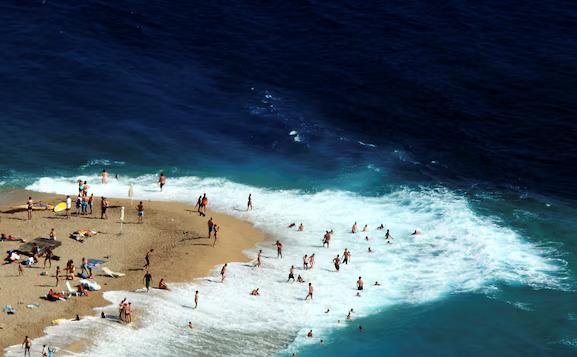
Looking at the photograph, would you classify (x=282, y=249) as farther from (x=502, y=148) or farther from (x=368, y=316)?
(x=502, y=148)

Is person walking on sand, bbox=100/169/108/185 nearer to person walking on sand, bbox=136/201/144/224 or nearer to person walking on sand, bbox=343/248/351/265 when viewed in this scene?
person walking on sand, bbox=136/201/144/224

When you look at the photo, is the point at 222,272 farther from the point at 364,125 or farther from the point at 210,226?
the point at 364,125

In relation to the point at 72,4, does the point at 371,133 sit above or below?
below

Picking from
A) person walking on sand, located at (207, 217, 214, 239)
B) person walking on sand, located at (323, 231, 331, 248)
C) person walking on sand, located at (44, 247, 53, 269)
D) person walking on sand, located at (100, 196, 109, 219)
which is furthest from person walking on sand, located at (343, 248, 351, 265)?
person walking on sand, located at (44, 247, 53, 269)

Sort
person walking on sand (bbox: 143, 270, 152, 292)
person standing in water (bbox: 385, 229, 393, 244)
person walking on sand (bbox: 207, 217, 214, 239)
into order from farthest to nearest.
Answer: person standing in water (bbox: 385, 229, 393, 244)
person walking on sand (bbox: 207, 217, 214, 239)
person walking on sand (bbox: 143, 270, 152, 292)

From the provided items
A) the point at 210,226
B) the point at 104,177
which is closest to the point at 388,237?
the point at 210,226

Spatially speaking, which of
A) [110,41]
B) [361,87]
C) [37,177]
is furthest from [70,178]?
[361,87]
